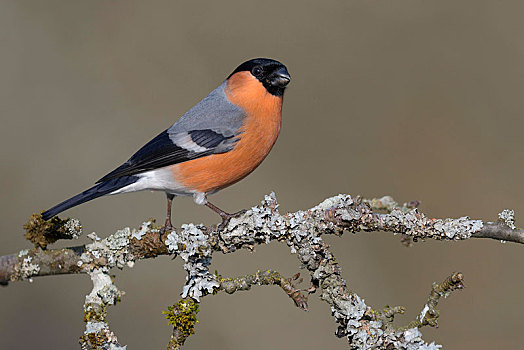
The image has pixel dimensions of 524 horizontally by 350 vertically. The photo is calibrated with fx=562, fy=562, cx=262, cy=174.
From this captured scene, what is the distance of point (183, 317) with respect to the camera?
2.23 m

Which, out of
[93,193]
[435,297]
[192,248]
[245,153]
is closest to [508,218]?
[435,297]

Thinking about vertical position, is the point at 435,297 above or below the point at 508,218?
below

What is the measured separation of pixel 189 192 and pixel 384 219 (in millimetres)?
1310

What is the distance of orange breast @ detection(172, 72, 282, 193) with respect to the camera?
3.19 meters

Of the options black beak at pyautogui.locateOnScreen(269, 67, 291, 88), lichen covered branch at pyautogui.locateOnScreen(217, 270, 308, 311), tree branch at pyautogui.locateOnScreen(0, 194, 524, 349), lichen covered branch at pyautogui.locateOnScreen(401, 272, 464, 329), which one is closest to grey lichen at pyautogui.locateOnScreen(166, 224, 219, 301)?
tree branch at pyautogui.locateOnScreen(0, 194, 524, 349)

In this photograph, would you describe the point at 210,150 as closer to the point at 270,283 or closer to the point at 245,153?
the point at 245,153

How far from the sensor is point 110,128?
4.75 metres

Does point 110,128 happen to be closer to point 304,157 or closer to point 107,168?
point 107,168

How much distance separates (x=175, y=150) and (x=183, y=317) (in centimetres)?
126

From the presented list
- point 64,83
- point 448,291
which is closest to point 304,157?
point 64,83

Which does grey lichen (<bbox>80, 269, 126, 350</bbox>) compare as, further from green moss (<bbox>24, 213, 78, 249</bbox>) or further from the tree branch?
green moss (<bbox>24, 213, 78, 249</bbox>)

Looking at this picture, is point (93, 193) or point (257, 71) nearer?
point (93, 193)

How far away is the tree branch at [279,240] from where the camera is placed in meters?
2.21

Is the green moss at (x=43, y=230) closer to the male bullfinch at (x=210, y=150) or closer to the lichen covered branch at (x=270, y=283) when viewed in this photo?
the male bullfinch at (x=210, y=150)
